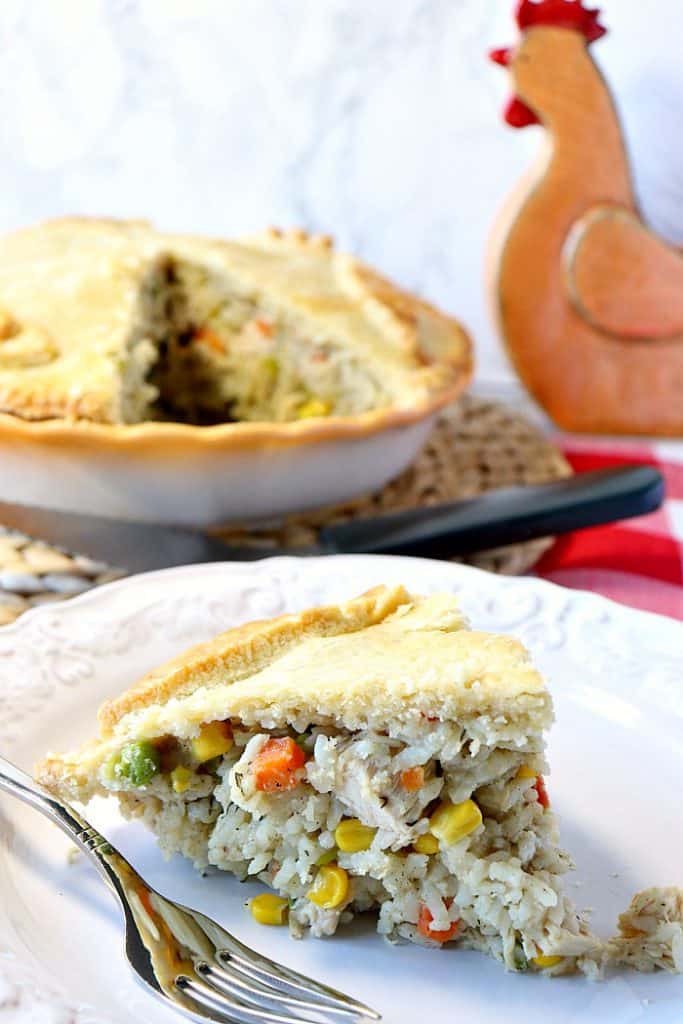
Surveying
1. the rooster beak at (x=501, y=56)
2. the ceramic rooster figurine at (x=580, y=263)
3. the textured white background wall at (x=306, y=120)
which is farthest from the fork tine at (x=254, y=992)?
the textured white background wall at (x=306, y=120)

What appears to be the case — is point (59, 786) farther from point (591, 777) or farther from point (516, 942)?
point (591, 777)

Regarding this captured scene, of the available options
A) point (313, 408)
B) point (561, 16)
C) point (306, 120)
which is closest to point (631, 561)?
point (313, 408)

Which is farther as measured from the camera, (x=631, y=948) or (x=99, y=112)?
(x=99, y=112)

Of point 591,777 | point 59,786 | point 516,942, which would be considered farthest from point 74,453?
point 516,942

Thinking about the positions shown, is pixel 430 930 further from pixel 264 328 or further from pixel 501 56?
pixel 501 56

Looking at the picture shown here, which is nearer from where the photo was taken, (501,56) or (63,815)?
(63,815)

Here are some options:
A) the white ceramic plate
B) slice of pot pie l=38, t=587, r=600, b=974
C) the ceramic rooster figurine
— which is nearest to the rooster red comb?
the ceramic rooster figurine

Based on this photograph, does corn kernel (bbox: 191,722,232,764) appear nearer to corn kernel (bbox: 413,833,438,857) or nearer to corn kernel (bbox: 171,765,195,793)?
corn kernel (bbox: 171,765,195,793)
